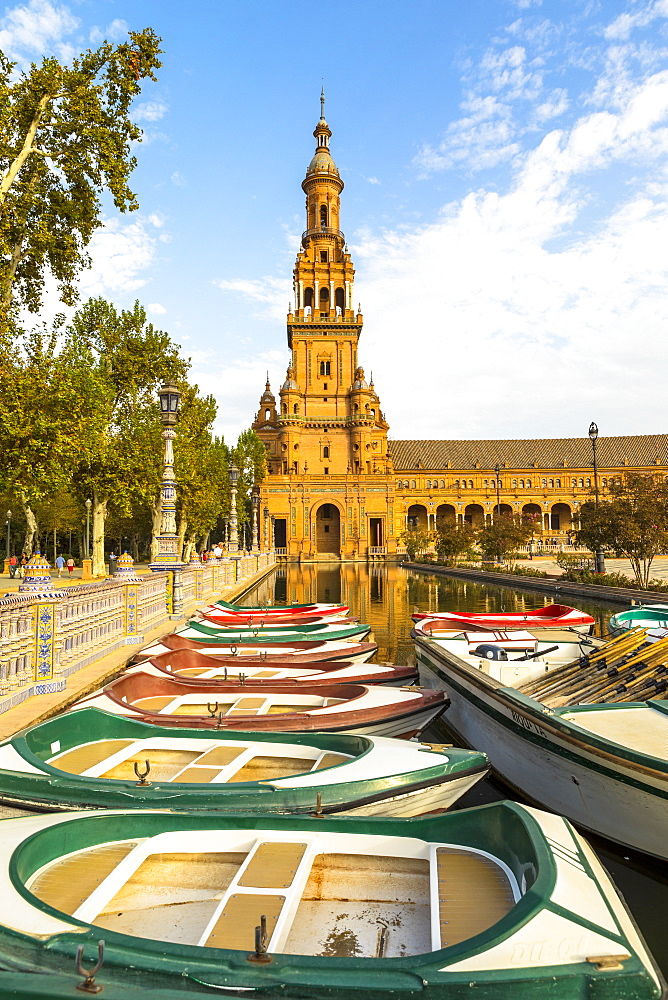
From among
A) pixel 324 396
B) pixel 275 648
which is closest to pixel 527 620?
pixel 275 648

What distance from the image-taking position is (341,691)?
293 inches

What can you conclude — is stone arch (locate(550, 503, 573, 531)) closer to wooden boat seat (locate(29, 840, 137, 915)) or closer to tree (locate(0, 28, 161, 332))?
tree (locate(0, 28, 161, 332))

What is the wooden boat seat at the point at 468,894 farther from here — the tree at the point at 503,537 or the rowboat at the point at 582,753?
the tree at the point at 503,537

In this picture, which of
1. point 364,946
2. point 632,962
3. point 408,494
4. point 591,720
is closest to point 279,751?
point 364,946

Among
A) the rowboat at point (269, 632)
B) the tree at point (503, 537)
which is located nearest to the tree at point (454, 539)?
the tree at point (503, 537)

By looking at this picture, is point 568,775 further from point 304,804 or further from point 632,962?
point 632,962

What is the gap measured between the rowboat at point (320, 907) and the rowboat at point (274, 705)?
8.20 feet

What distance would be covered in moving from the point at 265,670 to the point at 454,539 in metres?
37.1

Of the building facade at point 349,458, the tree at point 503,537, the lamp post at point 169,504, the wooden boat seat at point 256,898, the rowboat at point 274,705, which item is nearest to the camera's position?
the wooden boat seat at point 256,898

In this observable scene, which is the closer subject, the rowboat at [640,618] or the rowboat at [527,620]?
the rowboat at [640,618]

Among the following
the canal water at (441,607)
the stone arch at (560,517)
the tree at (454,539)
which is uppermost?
the stone arch at (560,517)

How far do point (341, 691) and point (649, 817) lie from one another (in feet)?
11.6

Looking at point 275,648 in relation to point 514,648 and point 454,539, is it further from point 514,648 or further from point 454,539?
point 454,539

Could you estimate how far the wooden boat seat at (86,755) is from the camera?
5.05 m
